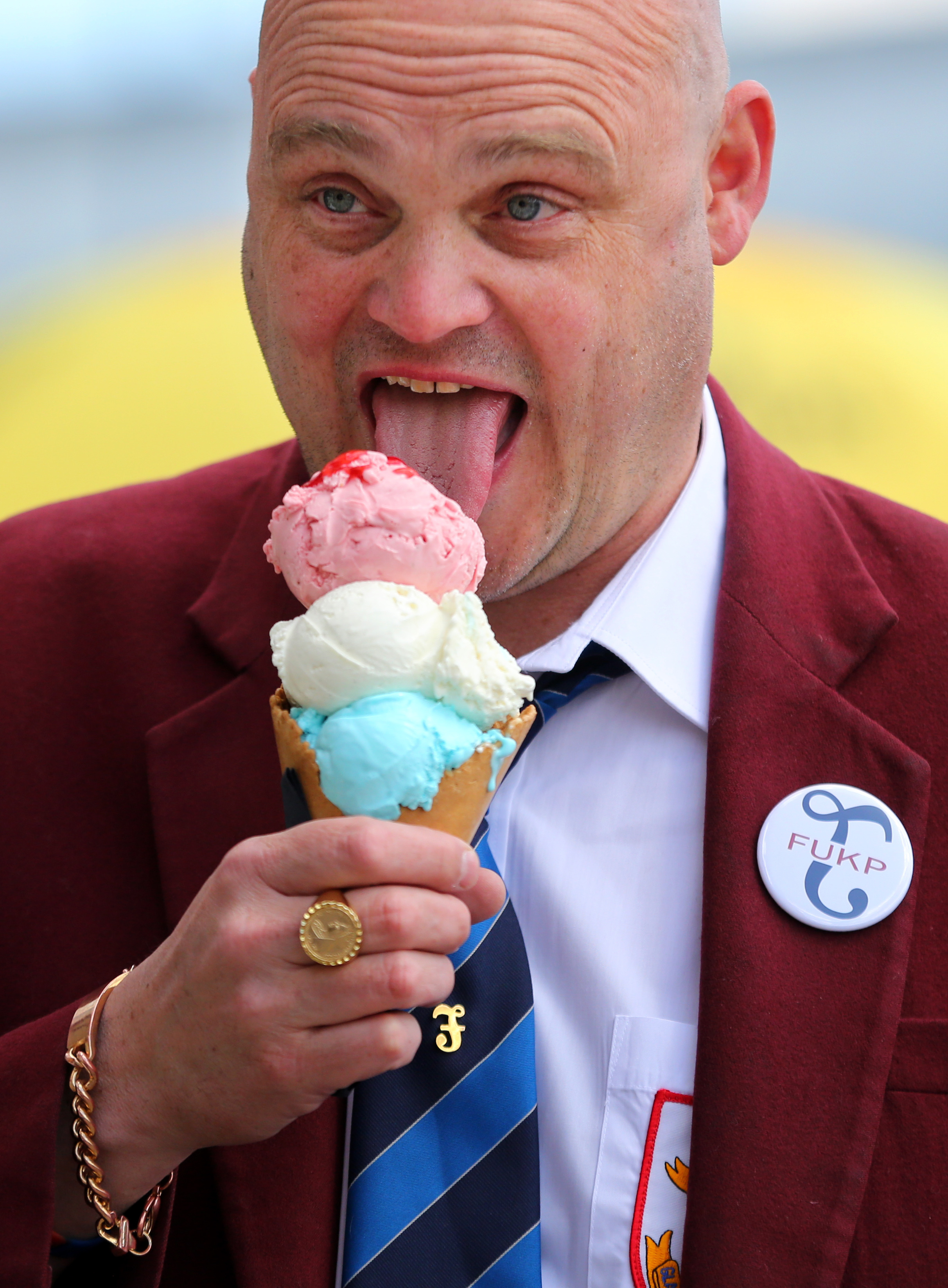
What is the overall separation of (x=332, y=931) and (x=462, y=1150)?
0.56 meters

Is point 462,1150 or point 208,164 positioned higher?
point 208,164

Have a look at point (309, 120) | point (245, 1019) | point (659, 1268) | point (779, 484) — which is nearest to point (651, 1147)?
point (659, 1268)

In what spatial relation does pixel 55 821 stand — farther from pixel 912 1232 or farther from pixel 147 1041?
pixel 912 1232

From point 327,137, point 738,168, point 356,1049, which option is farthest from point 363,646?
point 738,168

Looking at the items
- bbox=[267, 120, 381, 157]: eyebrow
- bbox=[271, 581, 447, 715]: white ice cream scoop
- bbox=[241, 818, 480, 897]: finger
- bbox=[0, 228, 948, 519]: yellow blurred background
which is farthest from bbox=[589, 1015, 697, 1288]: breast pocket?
bbox=[0, 228, 948, 519]: yellow blurred background

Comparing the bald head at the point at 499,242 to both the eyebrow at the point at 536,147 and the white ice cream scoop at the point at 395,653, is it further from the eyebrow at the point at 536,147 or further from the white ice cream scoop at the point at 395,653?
the white ice cream scoop at the point at 395,653

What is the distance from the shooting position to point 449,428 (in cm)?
174

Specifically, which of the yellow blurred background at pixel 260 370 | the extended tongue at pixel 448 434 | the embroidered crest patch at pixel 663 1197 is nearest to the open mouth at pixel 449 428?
the extended tongue at pixel 448 434

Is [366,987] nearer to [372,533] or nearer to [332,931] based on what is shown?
[332,931]

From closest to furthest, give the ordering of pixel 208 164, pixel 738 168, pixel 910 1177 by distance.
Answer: pixel 910 1177
pixel 738 168
pixel 208 164

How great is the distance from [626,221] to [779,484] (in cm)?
56

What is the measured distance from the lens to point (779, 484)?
2051 mm

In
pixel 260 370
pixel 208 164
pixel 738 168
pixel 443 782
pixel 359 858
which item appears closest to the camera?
pixel 359 858

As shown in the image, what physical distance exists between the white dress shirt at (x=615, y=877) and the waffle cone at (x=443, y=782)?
0.46m
